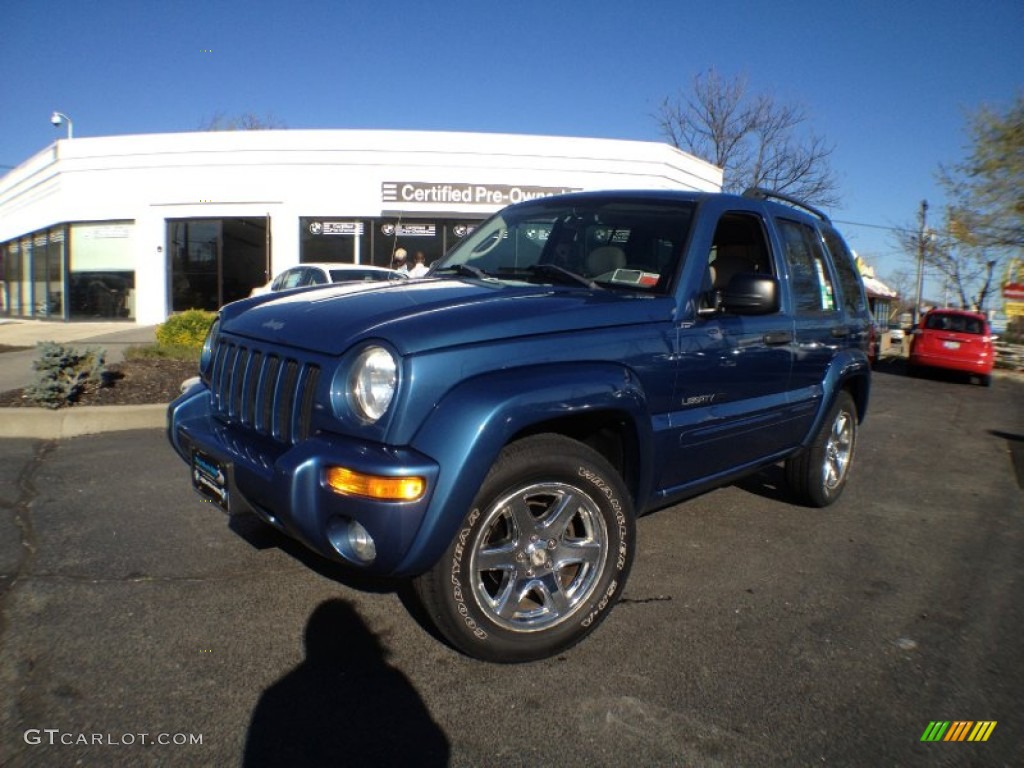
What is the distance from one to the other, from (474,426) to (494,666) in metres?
1.01

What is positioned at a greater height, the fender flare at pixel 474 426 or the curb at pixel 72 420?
the fender flare at pixel 474 426

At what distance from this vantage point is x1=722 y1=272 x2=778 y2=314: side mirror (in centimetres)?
332

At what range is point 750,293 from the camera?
332cm

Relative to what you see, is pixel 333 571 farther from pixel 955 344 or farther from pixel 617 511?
pixel 955 344

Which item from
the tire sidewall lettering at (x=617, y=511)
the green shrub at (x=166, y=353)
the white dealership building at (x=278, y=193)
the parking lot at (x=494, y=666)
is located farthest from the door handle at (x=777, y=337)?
the white dealership building at (x=278, y=193)

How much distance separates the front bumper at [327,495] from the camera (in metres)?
2.31

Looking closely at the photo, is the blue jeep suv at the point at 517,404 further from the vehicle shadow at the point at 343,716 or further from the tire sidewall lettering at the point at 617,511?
the vehicle shadow at the point at 343,716

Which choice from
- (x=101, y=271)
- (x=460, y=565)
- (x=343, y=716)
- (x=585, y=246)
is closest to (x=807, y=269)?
Result: (x=585, y=246)

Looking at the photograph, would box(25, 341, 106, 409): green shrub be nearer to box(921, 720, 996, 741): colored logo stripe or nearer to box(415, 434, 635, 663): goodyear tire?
box(415, 434, 635, 663): goodyear tire

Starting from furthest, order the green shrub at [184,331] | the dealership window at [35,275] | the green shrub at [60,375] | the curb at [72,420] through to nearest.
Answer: the dealership window at [35,275] < the green shrub at [184,331] < the green shrub at [60,375] < the curb at [72,420]

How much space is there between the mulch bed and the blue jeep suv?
4.15 metres

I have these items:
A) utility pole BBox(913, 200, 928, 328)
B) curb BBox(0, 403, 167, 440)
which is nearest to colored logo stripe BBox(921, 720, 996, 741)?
curb BBox(0, 403, 167, 440)

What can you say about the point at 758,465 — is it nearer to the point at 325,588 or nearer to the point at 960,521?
the point at 960,521

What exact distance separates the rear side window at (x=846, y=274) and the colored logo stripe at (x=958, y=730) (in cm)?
297
